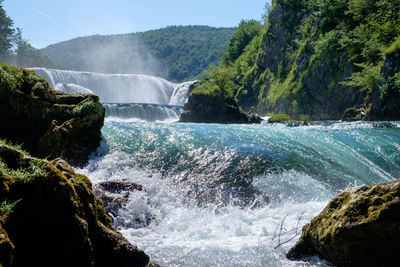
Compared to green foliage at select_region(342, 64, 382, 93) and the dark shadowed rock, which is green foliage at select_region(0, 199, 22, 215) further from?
green foliage at select_region(342, 64, 382, 93)

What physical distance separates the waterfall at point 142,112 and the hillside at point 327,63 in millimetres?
3433

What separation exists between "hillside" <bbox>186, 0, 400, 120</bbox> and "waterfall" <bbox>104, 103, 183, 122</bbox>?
11.3 feet

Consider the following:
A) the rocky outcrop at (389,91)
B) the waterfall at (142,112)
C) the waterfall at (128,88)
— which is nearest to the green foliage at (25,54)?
the waterfall at (128,88)

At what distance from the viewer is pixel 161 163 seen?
29.0 feet

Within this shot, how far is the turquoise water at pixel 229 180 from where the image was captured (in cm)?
476

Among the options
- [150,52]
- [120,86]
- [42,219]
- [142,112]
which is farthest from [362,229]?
[150,52]

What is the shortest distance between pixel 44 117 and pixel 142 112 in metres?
17.3

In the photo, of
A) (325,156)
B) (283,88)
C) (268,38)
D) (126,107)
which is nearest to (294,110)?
(283,88)

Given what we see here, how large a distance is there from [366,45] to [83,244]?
24.7 meters

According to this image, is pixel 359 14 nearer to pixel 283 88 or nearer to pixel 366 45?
pixel 366 45

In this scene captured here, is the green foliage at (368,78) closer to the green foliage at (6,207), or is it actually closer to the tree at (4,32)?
the green foliage at (6,207)

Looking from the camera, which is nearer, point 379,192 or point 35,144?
point 379,192

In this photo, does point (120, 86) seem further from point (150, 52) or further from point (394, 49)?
point (150, 52)

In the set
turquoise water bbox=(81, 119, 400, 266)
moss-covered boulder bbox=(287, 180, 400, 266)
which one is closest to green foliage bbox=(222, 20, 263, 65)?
turquoise water bbox=(81, 119, 400, 266)
